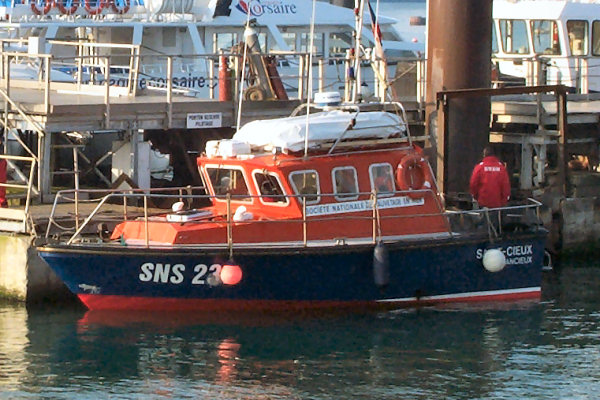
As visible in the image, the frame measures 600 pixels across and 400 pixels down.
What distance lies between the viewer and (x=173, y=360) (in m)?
15.0

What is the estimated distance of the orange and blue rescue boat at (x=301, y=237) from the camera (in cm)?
1623

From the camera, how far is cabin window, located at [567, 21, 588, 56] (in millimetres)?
26422

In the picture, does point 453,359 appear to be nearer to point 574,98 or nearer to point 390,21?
point 574,98

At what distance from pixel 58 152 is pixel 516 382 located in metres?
9.69

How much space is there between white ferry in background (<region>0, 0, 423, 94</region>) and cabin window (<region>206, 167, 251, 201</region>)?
36.7 feet

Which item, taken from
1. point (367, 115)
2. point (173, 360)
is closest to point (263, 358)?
point (173, 360)

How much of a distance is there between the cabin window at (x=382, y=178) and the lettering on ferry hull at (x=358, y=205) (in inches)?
5.5

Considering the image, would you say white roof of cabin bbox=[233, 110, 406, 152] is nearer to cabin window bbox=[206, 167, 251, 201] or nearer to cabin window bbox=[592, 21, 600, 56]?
cabin window bbox=[206, 167, 251, 201]

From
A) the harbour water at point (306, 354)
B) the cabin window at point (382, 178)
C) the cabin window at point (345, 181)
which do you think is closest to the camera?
the harbour water at point (306, 354)

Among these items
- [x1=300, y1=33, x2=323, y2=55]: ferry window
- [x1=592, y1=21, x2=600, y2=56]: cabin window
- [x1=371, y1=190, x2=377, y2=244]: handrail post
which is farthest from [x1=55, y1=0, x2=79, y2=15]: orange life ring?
[x1=371, y1=190, x2=377, y2=244]: handrail post

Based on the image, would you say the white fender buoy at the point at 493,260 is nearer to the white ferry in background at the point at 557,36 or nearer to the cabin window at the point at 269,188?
the cabin window at the point at 269,188

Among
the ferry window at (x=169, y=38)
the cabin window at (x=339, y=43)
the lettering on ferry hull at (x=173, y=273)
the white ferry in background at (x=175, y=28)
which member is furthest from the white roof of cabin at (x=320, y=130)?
the cabin window at (x=339, y=43)

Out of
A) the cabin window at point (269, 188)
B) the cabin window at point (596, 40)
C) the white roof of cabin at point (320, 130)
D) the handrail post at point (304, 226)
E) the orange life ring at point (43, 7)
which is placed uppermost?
the orange life ring at point (43, 7)

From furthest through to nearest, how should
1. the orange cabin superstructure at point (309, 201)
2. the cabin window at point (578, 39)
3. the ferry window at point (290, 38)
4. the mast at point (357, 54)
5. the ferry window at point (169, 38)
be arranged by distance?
the ferry window at point (290, 38)
the ferry window at point (169, 38)
the cabin window at point (578, 39)
the mast at point (357, 54)
the orange cabin superstructure at point (309, 201)
